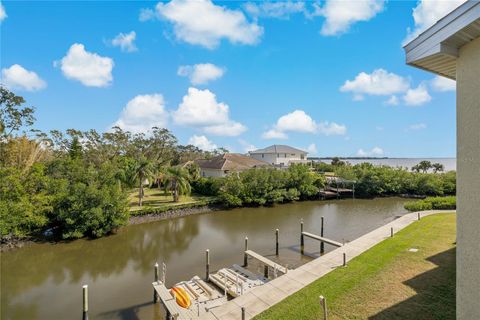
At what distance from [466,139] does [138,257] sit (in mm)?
16824

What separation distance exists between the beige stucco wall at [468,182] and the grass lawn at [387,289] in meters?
3.64

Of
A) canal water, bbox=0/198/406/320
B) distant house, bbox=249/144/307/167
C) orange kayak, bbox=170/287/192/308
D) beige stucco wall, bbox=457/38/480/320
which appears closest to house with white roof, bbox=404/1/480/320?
beige stucco wall, bbox=457/38/480/320

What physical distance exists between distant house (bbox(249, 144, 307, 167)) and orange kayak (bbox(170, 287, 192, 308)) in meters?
43.0

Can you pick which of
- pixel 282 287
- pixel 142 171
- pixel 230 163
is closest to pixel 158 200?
pixel 142 171

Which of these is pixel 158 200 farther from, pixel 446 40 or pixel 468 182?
pixel 446 40

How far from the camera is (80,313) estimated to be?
11.1 metres

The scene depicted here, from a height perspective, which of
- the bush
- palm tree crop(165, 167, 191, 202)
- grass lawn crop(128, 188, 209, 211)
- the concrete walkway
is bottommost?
the concrete walkway

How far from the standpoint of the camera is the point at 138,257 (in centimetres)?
1686

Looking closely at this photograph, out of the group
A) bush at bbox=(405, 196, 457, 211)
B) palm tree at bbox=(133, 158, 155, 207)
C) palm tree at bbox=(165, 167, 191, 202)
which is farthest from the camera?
palm tree at bbox=(165, 167, 191, 202)

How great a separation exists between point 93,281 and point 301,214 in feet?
59.8

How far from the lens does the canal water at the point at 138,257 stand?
38.3 ft

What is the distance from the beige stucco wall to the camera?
4066 millimetres

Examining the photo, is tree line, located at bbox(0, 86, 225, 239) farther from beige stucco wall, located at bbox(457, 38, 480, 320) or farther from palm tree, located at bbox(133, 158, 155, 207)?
beige stucco wall, located at bbox(457, 38, 480, 320)

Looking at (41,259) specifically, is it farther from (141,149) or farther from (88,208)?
(141,149)
